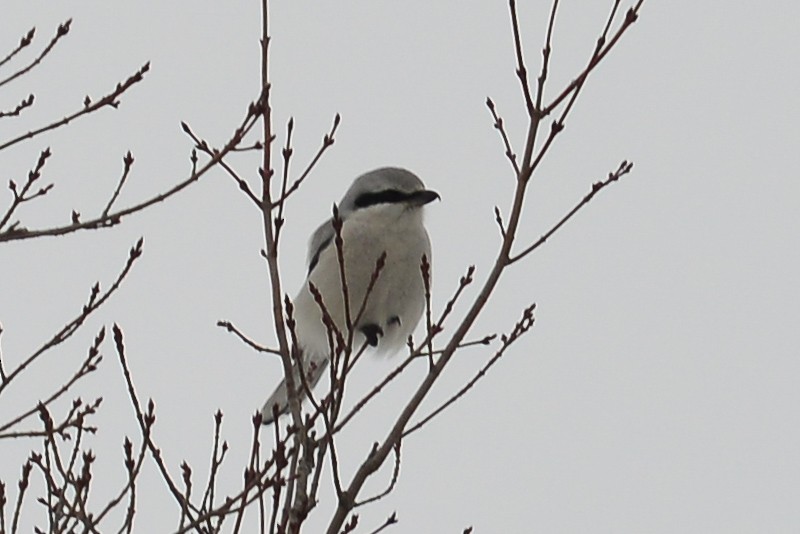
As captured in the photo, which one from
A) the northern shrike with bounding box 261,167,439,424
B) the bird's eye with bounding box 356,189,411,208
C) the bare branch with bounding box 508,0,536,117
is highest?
the bird's eye with bounding box 356,189,411,208

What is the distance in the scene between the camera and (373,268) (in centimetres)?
533

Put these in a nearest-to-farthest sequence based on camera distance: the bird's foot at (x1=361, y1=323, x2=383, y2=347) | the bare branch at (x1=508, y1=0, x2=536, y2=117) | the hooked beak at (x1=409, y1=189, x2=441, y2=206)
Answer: the bare branch at (x1=508, y1=0, x2=536, y2=117) < the bird's foot at (x1=361, y1=323, x2=383, y2=347) < the hooked beak at (x1=409, y1=189, x2=441, y2=206)

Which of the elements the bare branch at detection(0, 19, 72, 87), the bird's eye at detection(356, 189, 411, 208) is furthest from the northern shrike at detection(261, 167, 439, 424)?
the bare branch at detection(0, 19, 72, 87)

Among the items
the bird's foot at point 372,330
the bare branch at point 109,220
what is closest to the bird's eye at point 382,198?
the bird's foot at point 372,330

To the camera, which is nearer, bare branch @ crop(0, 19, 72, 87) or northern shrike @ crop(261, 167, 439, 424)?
bare branch @ crop(0, 19, 72, 87)

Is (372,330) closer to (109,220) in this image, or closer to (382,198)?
(382,198)

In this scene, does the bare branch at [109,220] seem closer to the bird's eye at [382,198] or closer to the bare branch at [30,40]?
the bare branch at [30,40]

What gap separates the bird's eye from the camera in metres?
5.64

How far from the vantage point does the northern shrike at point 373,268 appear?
538 cm

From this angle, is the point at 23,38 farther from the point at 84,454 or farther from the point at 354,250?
the point at 354,250

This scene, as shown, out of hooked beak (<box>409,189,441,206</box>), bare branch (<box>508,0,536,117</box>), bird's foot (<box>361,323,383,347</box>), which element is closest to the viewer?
bare branch (<box>508,0,536,117</box>)

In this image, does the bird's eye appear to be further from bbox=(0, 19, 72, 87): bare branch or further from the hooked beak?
Answer: bbox=(0, 19, 72, 87): bare branch

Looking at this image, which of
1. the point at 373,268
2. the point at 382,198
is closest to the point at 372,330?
the point at 373,268

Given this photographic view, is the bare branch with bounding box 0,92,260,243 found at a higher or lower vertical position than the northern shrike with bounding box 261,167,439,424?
lower
